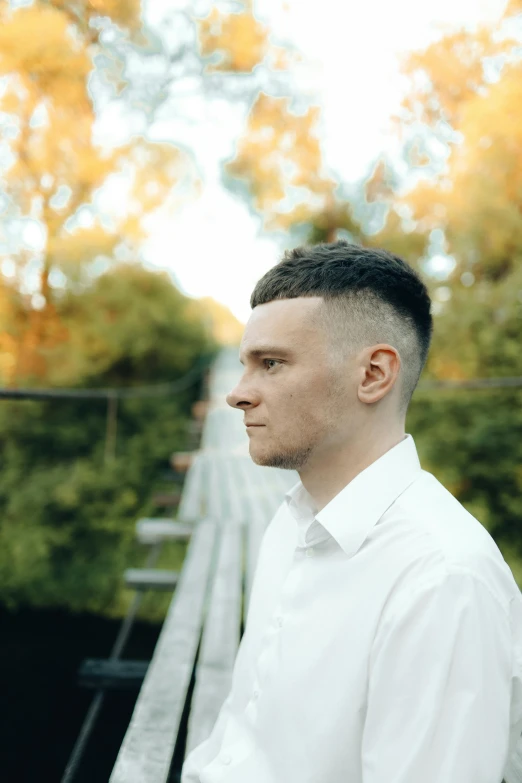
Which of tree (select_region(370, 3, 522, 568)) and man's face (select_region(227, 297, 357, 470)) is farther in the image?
tree (select_region(370, 3, 522, 568))

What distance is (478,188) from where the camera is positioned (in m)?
8.09

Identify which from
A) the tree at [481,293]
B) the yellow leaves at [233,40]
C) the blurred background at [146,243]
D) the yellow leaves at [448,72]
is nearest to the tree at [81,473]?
the blurred background at [146,243]

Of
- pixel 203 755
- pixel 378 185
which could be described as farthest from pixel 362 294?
pixel 378 185

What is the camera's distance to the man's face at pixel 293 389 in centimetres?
100

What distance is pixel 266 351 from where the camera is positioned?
3.39 feet

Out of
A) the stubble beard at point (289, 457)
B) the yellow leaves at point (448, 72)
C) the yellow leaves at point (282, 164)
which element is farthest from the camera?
the yellow leaves at point (282, 164)

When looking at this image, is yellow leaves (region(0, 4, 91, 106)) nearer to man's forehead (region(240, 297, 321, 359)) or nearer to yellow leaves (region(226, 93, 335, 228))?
yellow leaves (region(226, 93, 335, 228))

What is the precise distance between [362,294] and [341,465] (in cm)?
28

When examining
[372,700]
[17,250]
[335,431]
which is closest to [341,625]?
[372,700]

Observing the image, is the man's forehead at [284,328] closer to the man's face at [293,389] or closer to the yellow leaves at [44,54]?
the man's face at [293,389]

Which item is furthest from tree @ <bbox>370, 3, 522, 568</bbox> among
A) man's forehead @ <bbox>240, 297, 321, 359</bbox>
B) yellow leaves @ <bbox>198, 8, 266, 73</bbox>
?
man's forehead @ <bbox>240, 297, 321, 359</bbox>

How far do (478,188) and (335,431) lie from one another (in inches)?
316

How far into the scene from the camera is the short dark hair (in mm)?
1014

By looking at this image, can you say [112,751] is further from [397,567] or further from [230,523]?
[397,567]
